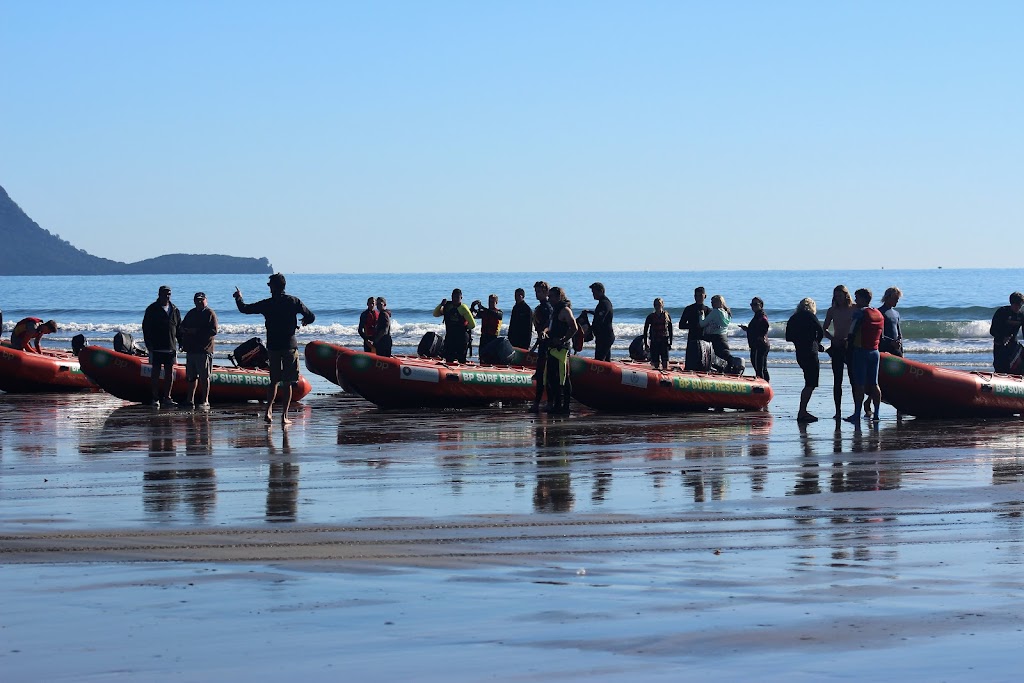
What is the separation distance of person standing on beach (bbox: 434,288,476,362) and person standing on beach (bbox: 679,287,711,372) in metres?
2.86

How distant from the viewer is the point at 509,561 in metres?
7.42

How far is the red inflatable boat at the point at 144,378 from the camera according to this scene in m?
18.6

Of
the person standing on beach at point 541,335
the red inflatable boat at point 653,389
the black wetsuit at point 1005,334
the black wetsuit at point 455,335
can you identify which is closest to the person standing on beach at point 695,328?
the red inflatable boat at point 653,389

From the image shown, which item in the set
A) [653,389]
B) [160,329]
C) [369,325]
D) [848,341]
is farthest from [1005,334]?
[160,329]

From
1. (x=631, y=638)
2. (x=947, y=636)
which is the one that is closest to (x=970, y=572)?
(x=947, y=636)

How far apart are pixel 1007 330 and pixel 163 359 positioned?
10.2 meters

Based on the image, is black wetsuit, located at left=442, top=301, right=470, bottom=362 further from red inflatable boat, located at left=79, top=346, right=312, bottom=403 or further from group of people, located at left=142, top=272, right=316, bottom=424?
group of people, located at left=142, top=272, right=316, bottom=424

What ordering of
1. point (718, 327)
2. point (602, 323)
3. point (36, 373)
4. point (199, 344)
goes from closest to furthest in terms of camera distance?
point (199, 344) → point (718, 327) → point (602, 323) → point (36, 373)

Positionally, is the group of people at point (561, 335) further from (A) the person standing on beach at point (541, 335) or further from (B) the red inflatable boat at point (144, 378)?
(B) the red inflatable boat at point (144, 378)

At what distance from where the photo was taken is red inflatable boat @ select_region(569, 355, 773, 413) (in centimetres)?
1723

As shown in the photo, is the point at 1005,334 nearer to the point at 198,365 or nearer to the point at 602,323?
the point at 602,323

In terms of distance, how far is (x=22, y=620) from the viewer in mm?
6051

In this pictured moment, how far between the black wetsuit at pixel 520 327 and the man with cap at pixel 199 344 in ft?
13.1

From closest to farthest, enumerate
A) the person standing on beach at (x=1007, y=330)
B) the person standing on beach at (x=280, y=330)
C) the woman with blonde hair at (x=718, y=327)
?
the person standing on beach at (x=280, y=330) → the person standing on beach at (x=1007, y=330) → the woman with blonde hair at (x=718, y=327)
